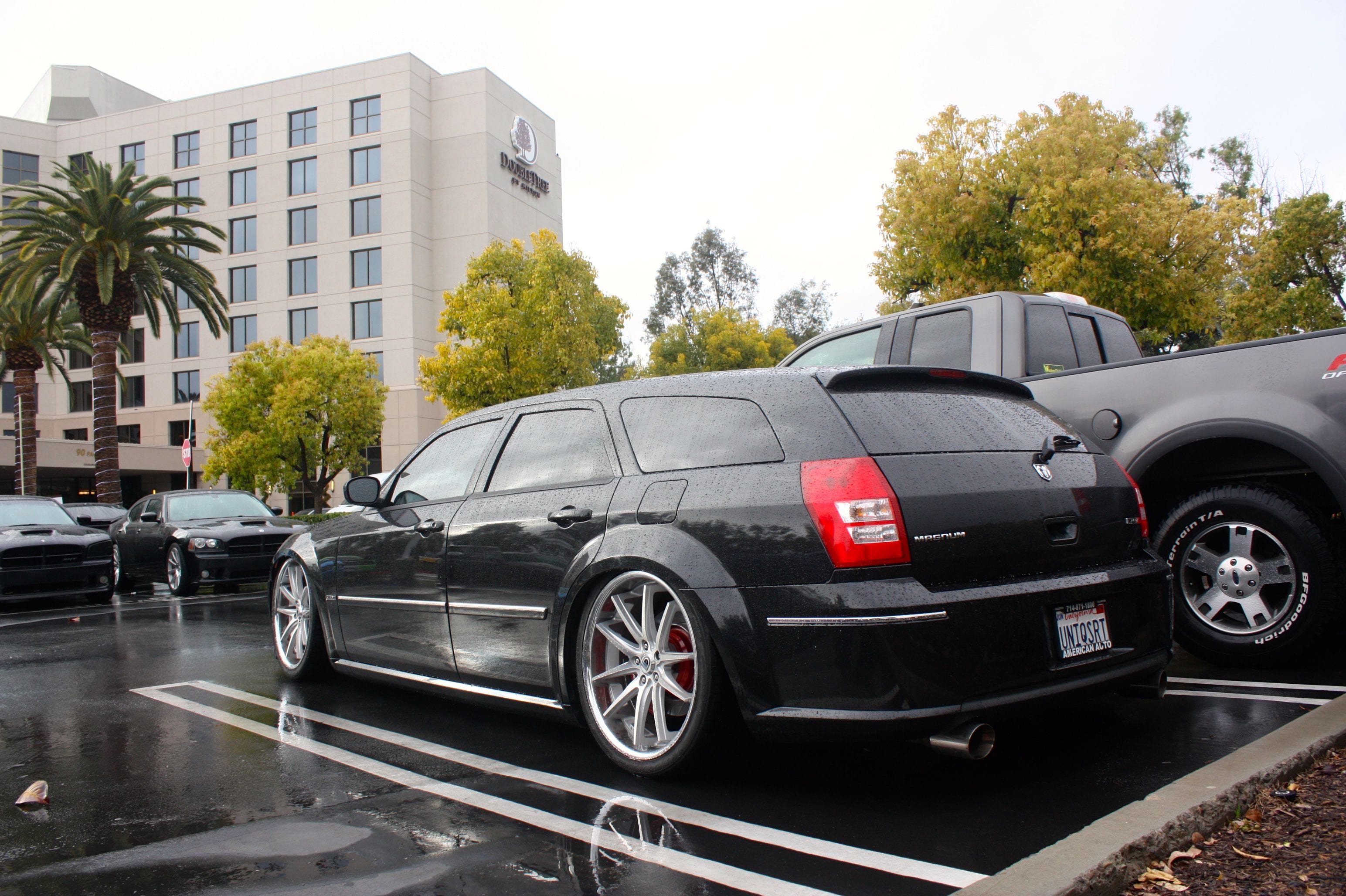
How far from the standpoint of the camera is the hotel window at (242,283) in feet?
168

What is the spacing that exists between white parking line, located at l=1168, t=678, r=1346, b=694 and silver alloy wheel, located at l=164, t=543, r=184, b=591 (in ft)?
40.9

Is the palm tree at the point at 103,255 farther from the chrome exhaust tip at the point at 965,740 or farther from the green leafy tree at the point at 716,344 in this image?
the green leafy tree at the point at 716,344

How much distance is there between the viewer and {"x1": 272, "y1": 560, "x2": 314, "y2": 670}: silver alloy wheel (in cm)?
587

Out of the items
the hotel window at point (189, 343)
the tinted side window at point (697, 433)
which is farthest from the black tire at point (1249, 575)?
the hotel window at point (189, 343)

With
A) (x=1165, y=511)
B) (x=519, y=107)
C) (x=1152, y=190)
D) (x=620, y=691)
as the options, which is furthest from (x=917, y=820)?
(x=519, y=107)

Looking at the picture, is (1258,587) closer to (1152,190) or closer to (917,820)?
(917,820)

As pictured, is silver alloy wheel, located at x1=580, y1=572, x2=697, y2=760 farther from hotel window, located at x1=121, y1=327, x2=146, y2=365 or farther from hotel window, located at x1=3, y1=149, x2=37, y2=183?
hotel window, located at x1=3, y1=149, x2=37, y2=183

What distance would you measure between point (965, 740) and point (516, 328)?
101 feet

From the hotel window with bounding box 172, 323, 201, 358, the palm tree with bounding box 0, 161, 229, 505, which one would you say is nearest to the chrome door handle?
the palm tree with bounding box 0, 161, 229, 505

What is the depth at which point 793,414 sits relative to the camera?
11.4 ft

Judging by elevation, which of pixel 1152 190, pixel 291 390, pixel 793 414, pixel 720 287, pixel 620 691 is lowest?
pixel 620 691

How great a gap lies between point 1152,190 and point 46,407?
2252 inches

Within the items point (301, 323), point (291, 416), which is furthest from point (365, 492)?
point (301, 323)

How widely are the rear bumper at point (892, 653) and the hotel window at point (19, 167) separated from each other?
63900mm
